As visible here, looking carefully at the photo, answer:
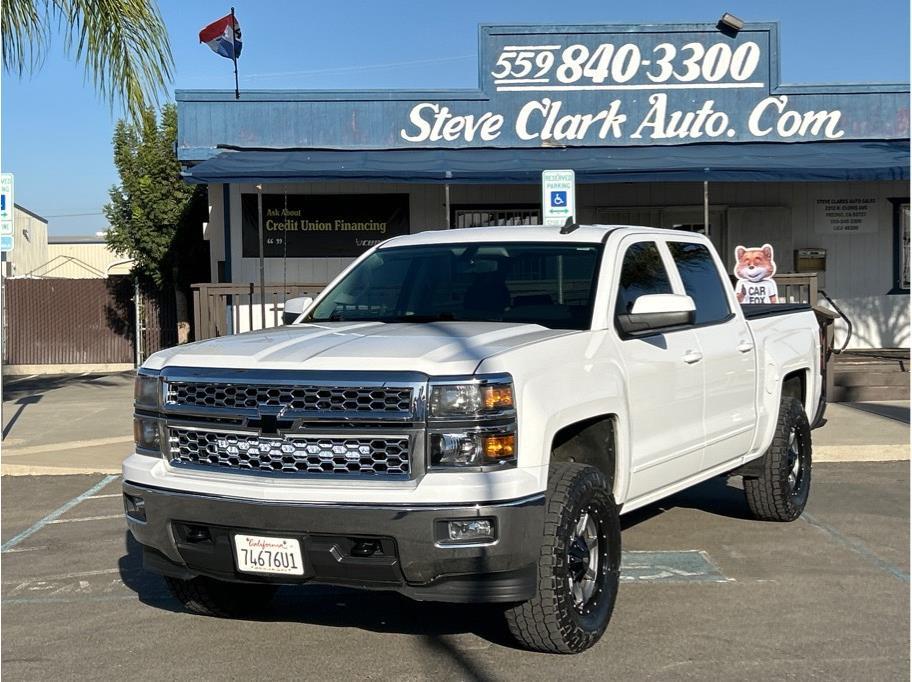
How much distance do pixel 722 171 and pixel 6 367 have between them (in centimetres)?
1524

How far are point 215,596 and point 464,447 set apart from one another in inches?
71.6

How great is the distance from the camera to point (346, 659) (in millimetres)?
4828

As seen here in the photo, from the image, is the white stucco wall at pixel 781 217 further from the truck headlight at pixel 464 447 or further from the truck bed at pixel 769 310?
the truck headlight at pixel 464 447

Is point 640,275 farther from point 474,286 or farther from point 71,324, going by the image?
point 71,324

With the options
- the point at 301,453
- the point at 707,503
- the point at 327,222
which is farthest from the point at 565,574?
the point at 327,222

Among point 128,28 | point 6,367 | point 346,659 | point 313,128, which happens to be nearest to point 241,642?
point 346,659

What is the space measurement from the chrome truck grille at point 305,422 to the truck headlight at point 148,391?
0.17 metres

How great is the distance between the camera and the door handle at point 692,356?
5.82 metres

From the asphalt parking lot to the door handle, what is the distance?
1.20 meters

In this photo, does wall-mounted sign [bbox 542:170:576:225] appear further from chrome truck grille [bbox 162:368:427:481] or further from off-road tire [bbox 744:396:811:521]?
chrome truck grille [bbox 162:368:427:481]

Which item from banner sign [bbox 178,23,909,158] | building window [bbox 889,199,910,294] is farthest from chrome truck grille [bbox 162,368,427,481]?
building window [bbox 889,199,910,294]

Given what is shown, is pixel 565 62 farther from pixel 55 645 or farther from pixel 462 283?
pixel 55 645

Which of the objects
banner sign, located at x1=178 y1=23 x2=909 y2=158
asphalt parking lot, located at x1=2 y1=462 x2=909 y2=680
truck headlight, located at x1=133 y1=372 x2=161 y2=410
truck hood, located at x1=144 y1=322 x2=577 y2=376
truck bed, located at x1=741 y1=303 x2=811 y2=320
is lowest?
asphalt parking lot, located at x1=2 y1=462 x2=909 y2=680

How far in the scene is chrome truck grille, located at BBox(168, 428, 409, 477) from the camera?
Answer: 4.29 meters
